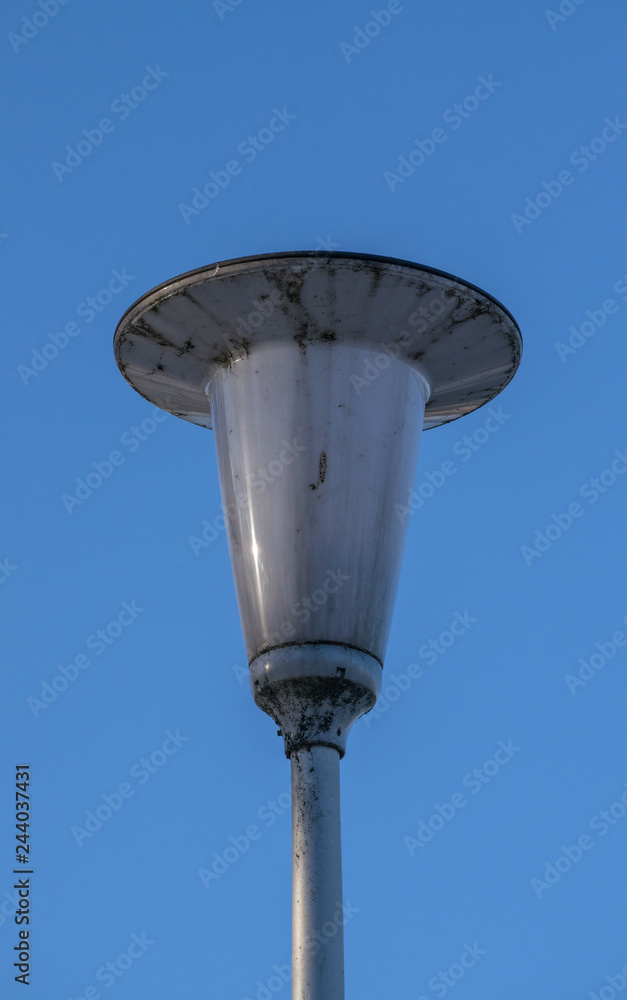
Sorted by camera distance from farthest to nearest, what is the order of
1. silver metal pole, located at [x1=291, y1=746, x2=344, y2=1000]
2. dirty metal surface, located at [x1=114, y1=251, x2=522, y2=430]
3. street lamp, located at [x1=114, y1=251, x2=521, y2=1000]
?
dirty metal surface, located at [x1=114, y1=251, x2=522, y2=430]
street lamp, located at [x1=114, y1=251, x2=521, y2=1000]
silver metal pole, located at [x1=291, y1=746, x2=344, y2=1000]

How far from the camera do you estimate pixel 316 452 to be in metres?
7.05

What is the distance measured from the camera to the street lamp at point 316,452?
6711mm

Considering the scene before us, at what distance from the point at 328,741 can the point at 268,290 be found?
7.09 ft

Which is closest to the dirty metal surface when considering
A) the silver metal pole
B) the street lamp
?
the street lamp

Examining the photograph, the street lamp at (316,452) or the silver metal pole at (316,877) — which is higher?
the street lamp at (316,452)

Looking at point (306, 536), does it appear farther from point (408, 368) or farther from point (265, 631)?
point (408, 368)

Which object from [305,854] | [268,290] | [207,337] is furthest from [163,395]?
[305,854]

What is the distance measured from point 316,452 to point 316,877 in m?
1.98

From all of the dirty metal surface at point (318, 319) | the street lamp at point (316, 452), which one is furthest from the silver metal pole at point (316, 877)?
the dirty metal surface at point (318, 319)

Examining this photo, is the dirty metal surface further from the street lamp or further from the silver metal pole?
the silver metal pole

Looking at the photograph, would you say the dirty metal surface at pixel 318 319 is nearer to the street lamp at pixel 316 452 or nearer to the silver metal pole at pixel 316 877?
the street lamp at pixel 316 452

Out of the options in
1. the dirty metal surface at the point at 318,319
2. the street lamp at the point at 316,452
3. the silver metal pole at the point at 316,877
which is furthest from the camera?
the dirty metal surface at the point at 318,319

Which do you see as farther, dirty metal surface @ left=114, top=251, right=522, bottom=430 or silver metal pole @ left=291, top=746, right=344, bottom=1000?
dirty metal surface @ left=114, top=251, right=522, bottom=430

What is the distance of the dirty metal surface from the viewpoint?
702cm
